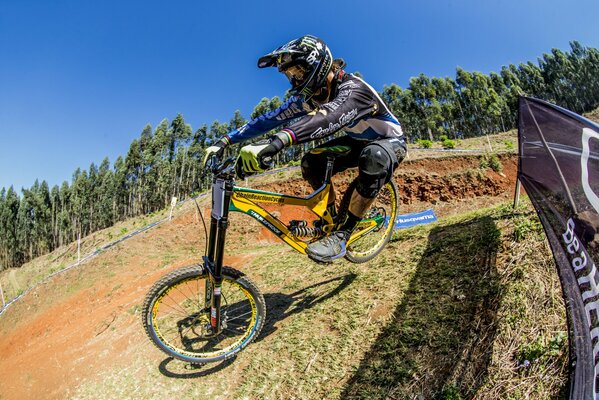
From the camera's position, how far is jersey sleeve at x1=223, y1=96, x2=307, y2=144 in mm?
4660

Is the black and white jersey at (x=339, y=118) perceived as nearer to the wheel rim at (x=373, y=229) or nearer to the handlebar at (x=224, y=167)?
the handlebar at (x=224, y=167)

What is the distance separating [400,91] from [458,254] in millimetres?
72753

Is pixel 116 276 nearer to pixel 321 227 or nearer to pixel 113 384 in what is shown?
pixel 113 384

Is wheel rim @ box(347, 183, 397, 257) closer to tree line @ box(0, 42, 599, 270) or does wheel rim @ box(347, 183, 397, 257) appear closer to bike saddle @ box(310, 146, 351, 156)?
bike saddle @ box(310, 146, 351, 156)

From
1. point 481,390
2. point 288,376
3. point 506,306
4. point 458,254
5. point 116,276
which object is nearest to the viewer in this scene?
point 481,390

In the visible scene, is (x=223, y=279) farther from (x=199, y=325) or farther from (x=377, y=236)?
(x=377, y=236)

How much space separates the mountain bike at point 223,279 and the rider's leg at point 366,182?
228 millimetres

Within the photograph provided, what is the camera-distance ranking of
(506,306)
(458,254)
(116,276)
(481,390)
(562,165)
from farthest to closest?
(116,276) < (458,254) < (506,306) < (481,390) < (562,165)

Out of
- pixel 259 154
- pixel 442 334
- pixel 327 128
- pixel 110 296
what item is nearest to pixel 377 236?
pixel 442 334

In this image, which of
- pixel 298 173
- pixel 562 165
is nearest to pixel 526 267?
pixel 562 165

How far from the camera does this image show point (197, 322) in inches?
191

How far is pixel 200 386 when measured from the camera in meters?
4.06

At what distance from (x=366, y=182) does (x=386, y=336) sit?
1.80 meters

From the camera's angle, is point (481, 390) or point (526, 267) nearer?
point (481, 390)
